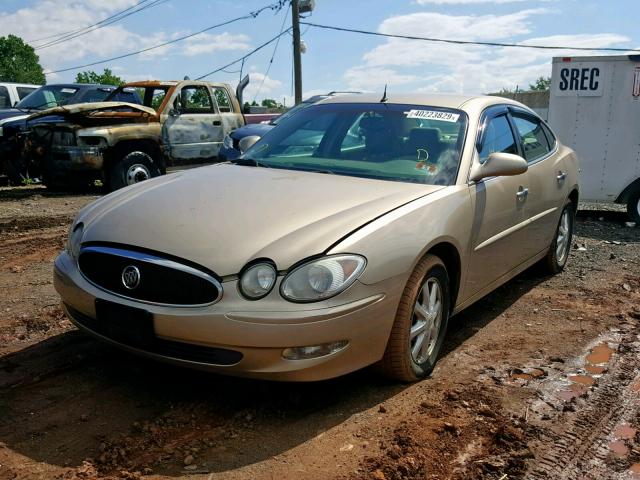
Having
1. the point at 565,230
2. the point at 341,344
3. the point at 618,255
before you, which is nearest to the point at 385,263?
the point at 341,344

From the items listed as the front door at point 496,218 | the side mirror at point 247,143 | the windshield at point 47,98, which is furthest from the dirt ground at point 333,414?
the windshield at point 47,98

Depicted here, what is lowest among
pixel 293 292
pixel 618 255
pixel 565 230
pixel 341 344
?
pixel 618 255

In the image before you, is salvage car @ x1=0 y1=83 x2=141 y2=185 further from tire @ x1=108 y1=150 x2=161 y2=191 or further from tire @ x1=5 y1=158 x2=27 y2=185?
tire @ x1=108 y1=150 x2=161 y2=191

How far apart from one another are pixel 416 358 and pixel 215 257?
4.38 ft

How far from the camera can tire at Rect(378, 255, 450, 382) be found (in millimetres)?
3412

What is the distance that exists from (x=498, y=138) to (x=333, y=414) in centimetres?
249

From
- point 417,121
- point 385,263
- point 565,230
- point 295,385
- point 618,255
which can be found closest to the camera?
point 385,263

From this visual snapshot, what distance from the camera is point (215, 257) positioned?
304cm

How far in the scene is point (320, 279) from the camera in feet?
9.92

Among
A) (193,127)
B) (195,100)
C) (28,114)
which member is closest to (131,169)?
(193,127)

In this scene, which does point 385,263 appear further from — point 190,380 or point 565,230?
point 565,230

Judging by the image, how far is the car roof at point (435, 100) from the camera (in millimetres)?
4594

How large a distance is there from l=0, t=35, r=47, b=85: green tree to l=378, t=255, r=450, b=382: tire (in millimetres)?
94328

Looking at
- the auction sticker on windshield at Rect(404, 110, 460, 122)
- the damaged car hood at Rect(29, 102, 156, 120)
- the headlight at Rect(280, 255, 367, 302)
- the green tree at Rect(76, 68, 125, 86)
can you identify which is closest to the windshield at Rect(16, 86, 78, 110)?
the damaged car hood at Rect(29, 102, 156, 120)
